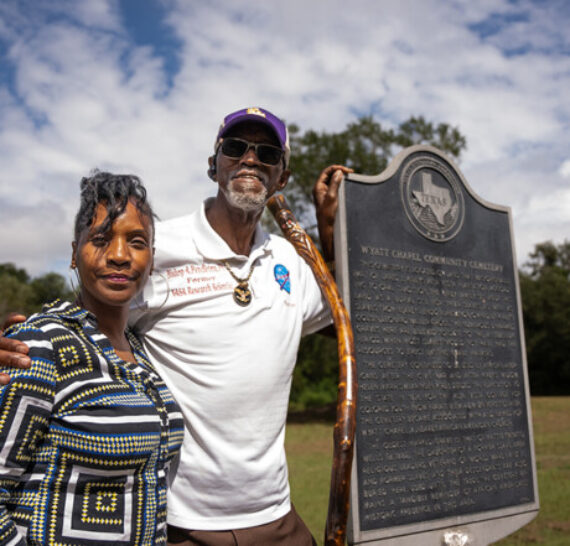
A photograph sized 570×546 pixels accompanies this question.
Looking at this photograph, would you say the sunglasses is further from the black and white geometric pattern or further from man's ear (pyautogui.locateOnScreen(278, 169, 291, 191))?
the black and white geometric pattern

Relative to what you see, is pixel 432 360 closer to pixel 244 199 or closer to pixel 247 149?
pixel 244 199

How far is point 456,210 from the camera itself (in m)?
3.97

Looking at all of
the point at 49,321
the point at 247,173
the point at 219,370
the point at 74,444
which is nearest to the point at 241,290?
the point at 219,370

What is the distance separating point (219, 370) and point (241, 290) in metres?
0.41

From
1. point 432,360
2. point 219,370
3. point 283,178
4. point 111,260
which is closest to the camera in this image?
point 111,260

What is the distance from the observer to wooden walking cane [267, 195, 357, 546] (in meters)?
2.79

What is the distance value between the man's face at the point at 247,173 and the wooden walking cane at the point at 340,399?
43 centimetres

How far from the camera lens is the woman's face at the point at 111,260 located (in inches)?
79.9

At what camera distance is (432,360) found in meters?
3.61

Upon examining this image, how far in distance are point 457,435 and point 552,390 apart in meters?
26.5

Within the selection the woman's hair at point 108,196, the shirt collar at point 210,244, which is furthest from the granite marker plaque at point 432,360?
the woman's hair at point 108,196

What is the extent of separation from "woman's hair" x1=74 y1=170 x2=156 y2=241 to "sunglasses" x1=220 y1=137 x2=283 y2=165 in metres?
0.94

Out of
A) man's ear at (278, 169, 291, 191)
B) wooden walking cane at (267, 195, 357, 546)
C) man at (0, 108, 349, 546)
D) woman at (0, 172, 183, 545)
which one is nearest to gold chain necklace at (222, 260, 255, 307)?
man at (0, 108, 349, 546)

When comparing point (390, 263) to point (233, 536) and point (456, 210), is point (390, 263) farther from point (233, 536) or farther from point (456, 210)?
point (233, 536)
